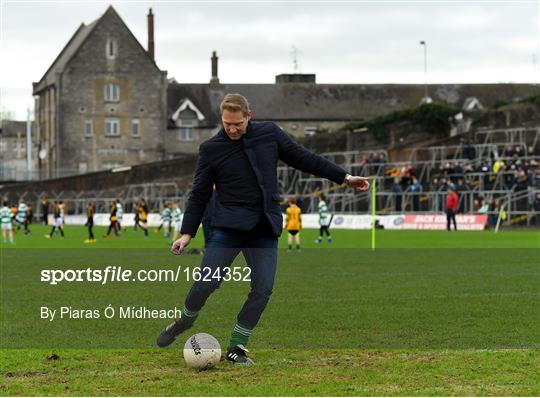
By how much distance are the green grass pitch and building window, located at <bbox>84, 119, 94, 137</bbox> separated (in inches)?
3189

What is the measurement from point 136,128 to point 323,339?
95.7 m

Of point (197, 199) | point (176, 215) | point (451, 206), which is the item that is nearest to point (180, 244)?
point (197, 199)

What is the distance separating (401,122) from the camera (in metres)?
85.6

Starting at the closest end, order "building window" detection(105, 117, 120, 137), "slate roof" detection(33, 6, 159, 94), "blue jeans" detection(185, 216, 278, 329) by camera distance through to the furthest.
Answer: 1. "blue jeans" detection(185, 216, 278, 329)
2. "slate roof" detection(33, 6, 159, 94)
3. "building window" detection(105, 117, 120, 137)

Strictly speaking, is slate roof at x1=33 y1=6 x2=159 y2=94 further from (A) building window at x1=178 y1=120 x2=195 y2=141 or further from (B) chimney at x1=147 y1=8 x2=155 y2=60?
(B) chimney at x1=147 y1=8 x2=155 y2=60

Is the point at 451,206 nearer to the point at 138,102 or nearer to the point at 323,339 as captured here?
the point at 323,339

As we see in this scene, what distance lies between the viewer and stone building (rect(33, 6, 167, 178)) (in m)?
104

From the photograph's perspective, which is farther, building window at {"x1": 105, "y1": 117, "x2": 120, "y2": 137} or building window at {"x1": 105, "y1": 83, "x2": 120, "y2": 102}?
building window at {"x1": 105, "y1": 117, "x2": 120, "y2": 137}

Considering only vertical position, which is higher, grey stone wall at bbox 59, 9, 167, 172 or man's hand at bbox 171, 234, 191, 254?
grey stone wall at bbox 59, 9, 167, 172

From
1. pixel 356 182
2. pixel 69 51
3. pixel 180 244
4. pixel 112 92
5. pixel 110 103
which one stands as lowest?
pixel 180 244

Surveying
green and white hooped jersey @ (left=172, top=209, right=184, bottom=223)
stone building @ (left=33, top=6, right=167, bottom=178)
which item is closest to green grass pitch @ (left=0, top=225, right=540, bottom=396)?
green and white hooped jersey @ (left=172, top=209, right=184, bottom=223)

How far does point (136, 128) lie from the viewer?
107500 mm

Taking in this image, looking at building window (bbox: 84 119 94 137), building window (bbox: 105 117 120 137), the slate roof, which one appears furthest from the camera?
building window (bbox: 105 117 120 137)

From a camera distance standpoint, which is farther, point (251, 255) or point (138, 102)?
point (138, 102)
